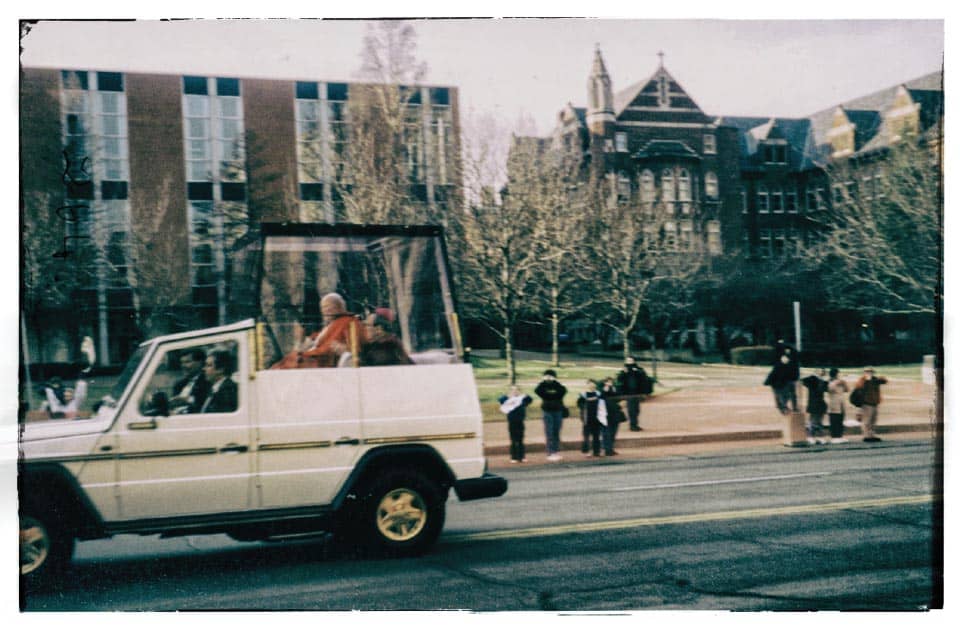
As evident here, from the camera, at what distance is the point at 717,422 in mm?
6562

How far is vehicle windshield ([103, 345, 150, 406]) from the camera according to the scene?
17.5 ft

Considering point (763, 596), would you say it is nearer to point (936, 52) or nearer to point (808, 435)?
point (808, 435)

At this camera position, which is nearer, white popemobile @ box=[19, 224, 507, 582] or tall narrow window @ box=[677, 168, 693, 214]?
white popemobile @ box=[19, 224, 507, 582]

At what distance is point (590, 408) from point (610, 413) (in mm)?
246

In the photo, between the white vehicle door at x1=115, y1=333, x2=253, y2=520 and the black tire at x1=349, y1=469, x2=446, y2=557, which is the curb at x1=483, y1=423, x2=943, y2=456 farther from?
the white vehicle door at x1=115, y1=333, x2=253, y2=520

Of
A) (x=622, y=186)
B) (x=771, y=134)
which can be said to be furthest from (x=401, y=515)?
(x=771, y=134)

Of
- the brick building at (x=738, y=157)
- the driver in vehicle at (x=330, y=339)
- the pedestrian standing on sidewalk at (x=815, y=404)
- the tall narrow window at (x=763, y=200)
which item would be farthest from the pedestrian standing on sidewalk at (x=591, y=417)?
the tall narrow window at (x=763, y=200)

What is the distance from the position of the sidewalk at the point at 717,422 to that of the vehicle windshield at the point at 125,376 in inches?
95.5

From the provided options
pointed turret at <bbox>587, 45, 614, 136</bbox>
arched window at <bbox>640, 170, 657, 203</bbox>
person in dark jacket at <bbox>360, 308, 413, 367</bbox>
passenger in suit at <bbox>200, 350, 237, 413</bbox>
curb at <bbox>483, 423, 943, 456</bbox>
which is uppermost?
pointed turret at <bbox>587, 45, 614, 136</bbox>

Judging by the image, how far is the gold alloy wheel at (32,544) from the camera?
5.27 m

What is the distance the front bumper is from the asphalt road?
136 mm

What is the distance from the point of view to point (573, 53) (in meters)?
6.09

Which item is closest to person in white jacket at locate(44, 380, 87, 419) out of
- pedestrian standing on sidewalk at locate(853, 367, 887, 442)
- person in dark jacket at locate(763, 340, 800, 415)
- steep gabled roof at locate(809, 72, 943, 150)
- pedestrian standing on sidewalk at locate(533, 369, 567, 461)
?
pedestrian standing on sidewalk at locate(533, 369, 567, 461)

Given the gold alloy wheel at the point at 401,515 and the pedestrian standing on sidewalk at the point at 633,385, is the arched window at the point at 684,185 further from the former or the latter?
the gold alloy wheel at the point at 401,515
